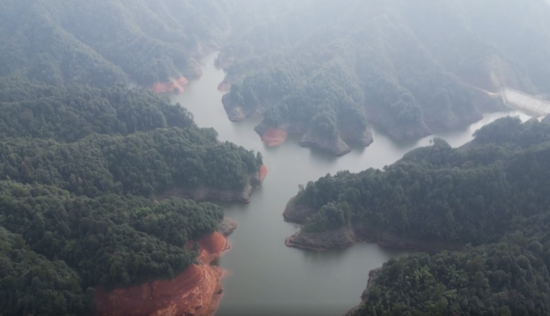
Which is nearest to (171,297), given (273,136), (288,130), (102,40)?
(273,136)

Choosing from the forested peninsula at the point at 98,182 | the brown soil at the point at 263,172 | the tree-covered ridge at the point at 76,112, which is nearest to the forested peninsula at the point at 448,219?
the brown soil at the point at 263,172

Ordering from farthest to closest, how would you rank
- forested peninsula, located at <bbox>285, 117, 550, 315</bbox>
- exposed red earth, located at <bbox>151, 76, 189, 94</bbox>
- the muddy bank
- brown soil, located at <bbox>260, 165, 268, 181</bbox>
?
exposed red earth, located at <bbox>151, 76, 189, 94</bbox> → brown soil, located at <bbox>260, 165, 268, 181</bbox> → the muddy bank → forested peninsula, located at <bbox>285, 117, 550, 315</bbox>

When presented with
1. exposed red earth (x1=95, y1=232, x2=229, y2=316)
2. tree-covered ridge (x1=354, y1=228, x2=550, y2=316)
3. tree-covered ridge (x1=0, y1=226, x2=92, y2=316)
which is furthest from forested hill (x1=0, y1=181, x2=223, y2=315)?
tree-covered ridge (x1=354, y1=228, x2=550, y2=316)

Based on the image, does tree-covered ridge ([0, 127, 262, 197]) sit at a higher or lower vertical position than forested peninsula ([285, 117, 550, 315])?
higher

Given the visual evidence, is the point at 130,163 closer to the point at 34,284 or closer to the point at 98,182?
the point at 98,182

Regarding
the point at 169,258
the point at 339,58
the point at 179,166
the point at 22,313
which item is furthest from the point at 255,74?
the point at 22,313

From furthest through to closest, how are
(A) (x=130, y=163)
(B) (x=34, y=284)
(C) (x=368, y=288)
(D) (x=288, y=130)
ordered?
1. (D) (x=288, y=130)
2. (A) (x=130, y=163)
3. (C) (x=368, y=288)
4. (B) (x=34, y=284)

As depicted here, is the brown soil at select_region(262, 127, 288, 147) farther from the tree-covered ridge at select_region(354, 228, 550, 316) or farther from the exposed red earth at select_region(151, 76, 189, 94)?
the tree-covered ridge at select_region(354, 228, 550, 316)
